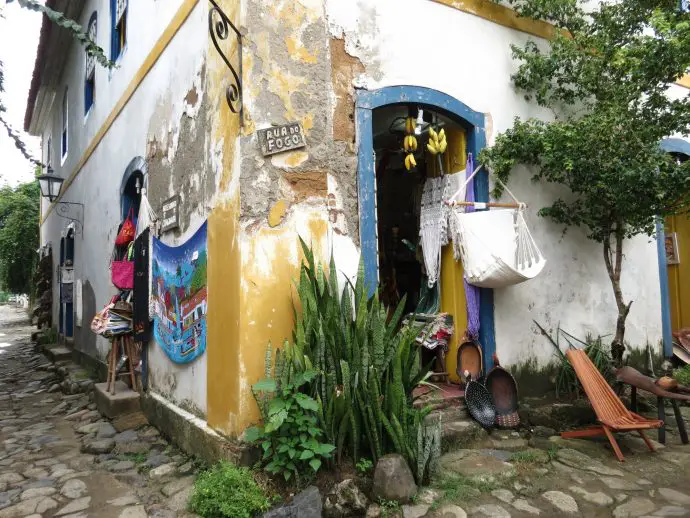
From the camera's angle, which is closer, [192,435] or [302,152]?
[302,152]

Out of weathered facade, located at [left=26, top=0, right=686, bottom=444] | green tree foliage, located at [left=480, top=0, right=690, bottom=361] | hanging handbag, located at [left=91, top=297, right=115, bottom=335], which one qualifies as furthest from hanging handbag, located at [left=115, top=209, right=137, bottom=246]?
green tree foliage, located at [left=480, top=0, right=690, bottom=361]

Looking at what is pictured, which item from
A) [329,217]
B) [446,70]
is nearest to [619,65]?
[446,70]

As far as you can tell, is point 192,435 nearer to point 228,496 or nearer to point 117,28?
point 228,496

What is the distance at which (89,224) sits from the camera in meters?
8.80

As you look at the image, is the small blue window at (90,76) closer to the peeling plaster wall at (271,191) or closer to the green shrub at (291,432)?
the peeling plaster wall at (271,191)

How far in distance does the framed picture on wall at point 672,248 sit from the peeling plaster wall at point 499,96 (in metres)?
2.33

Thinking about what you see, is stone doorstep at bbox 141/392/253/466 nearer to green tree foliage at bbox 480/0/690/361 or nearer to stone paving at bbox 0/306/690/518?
stone paving at bbox 0/306/690/518

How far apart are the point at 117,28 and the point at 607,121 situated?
22.5ft

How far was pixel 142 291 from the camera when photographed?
5.64 metres

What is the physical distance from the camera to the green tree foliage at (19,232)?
690 inches

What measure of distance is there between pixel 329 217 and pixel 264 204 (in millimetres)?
553

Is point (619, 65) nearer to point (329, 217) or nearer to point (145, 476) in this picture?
point (329, 217)

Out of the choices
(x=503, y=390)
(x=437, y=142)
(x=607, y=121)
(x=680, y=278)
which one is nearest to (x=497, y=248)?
(x=437, y=142)

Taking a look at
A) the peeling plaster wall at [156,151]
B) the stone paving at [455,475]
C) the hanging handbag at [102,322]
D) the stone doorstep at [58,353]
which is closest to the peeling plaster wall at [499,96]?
the stone paving at [455,475]
